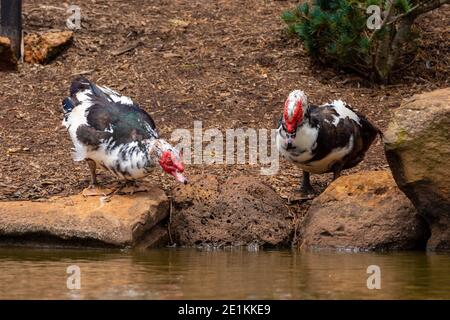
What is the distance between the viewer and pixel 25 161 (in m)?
10.0

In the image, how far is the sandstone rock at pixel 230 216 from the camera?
8969 mm

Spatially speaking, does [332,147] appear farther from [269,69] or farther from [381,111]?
[269,69]

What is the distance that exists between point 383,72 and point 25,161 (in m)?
4.08

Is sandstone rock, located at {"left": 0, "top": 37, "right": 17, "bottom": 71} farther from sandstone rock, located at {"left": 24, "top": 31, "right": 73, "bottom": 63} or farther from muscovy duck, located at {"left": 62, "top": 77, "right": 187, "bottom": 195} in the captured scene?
muscovy duck, located at {"left": 62, "top": 77, "right": 187, "bottom": 195}

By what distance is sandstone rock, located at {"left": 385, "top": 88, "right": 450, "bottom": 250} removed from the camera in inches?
318

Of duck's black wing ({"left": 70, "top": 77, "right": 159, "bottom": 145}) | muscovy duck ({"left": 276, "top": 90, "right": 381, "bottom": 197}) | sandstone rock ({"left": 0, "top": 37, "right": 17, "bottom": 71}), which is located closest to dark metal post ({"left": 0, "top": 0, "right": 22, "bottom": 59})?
sandstone rock ({"left": 0, "top": 37, "right": 17, "bottom": 71})

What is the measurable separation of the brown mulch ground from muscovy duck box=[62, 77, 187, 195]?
0.69 metres

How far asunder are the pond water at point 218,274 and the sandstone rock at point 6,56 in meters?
3.61

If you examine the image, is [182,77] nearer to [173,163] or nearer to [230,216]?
[230,216]

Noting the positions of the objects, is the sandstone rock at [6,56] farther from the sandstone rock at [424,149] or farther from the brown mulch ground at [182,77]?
the sandstone rock at [424,149]

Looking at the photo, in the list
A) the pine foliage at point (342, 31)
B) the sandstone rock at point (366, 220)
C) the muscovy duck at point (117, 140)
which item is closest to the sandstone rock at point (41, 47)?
the pine foliage at point (342, 31)

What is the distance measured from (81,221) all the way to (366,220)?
229cm
